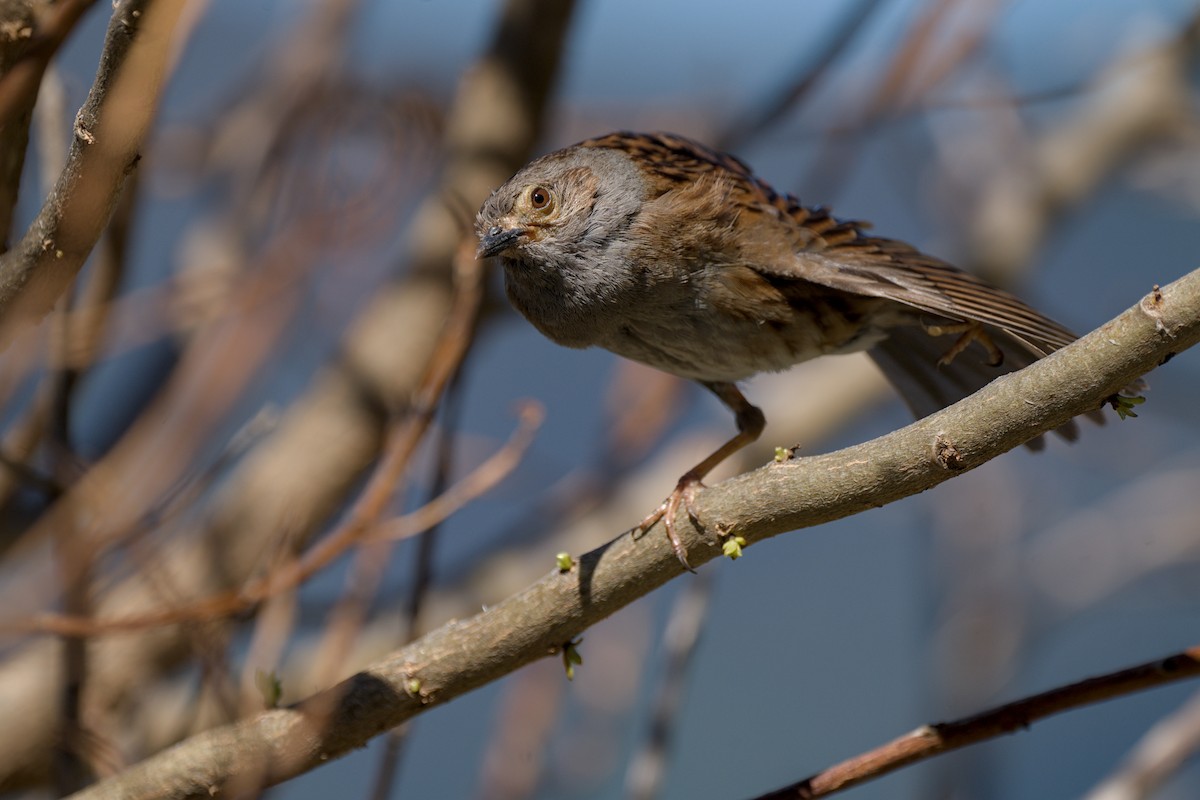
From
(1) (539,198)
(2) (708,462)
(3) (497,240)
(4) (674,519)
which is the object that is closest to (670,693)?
(2) (708,462)

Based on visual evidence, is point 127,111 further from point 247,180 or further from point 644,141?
point 247,180

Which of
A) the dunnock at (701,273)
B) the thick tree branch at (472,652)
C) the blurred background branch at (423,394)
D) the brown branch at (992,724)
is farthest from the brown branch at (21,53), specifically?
the brown branch at (992,724)

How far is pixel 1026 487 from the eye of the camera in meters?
7.35

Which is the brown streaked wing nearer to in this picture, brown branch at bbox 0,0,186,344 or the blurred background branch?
the blurred background branch

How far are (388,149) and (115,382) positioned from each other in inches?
70.8

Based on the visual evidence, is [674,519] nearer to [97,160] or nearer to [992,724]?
[992,724]

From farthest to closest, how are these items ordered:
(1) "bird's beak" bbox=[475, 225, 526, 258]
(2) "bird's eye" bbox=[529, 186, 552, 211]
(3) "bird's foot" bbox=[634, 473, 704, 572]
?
(2) "bird's eye" bbox=[529, 186, 552, 211] < (1) "bird's beak" bbox=[475, 225, 526, 258] < (3) "bird's foot" bbox=[634, 473, 704, 572]

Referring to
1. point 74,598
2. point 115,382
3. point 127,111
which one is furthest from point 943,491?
point 127,111

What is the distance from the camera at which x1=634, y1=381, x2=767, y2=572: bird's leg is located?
2.31 m

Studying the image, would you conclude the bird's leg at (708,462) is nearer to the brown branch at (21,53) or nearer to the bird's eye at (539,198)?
the bird's eye at (539,198)

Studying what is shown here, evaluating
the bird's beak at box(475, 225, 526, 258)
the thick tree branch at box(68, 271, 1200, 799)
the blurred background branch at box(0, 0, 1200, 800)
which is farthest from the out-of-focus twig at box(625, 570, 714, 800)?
the bird's beak at box(475, 225, 526, 258)

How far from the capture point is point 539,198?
11.1 feet

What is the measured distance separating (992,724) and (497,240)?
173 centimetres

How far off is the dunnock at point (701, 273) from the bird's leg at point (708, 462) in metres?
0.02
